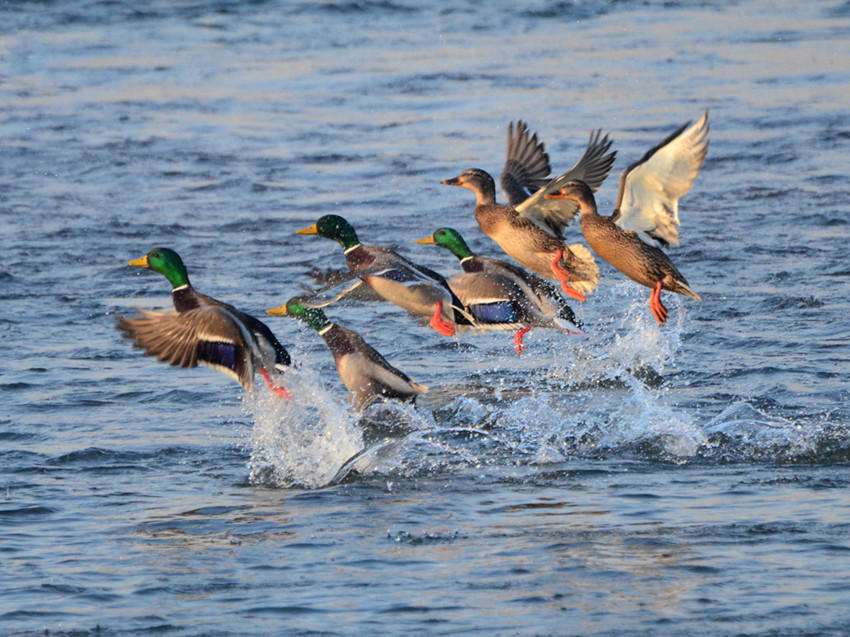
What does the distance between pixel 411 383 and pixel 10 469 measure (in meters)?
1.89

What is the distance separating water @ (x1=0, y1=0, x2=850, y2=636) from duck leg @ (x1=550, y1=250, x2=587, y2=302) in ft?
1.28

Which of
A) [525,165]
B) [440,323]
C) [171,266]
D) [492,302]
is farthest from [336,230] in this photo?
[525,165]

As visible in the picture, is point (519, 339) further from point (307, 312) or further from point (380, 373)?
point (307, 312)

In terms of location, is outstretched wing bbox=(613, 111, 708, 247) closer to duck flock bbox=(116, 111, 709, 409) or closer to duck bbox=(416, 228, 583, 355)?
duck flock bbox=(116, 111, 709, 409)

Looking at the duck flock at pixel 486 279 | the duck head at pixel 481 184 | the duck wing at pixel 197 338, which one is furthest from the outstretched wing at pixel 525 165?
the duck wing at pixel 197 338

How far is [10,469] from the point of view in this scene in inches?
262

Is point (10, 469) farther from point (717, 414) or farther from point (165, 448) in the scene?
point (717, 414)

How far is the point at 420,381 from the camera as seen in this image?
8.28 meters

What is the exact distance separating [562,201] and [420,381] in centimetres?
128

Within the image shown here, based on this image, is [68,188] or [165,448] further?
[68,188]

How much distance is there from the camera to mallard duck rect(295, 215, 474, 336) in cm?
749

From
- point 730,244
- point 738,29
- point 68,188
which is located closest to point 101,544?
point 730,244

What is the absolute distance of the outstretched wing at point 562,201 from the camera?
7984 mm

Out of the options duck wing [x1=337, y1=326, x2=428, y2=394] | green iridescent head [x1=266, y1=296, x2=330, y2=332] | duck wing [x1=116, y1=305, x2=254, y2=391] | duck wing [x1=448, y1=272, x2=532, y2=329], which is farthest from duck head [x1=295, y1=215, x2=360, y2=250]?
duck wing [x1=116, y1=305, x2=254, y2=391]
